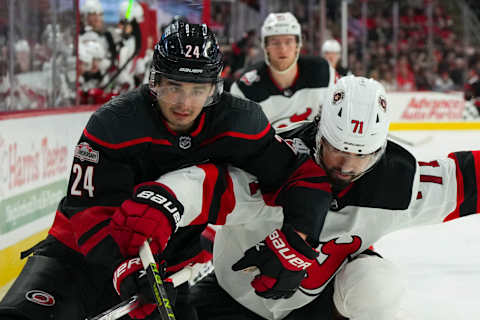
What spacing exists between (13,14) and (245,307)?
2386 mm

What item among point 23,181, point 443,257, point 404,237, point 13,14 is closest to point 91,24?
point 13,14

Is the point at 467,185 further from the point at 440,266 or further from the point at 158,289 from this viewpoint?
the point at 440,266

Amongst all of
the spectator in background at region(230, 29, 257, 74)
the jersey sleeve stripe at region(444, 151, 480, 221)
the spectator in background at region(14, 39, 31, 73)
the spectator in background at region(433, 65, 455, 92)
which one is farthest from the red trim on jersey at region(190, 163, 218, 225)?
the spectator in background at region(433, 65, 455, 92)

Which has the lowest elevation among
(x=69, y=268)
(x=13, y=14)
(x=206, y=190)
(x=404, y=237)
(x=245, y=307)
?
(x=404, y=237)

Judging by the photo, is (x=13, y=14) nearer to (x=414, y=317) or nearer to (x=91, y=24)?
(x=91, y=24)

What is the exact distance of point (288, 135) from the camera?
2.35m

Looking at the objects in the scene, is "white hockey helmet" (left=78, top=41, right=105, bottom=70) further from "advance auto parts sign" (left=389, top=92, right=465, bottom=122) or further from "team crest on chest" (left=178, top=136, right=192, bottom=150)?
"advance auto parts sign" (left=389, top=92, right=465, bottom=122)

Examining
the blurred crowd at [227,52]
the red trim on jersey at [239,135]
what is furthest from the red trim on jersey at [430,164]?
the blurred crowd at [227,52]

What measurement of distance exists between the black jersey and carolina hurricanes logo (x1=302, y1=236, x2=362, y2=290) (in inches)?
11.1

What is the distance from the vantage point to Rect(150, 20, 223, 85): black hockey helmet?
1937mm

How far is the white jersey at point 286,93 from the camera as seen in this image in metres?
4.23

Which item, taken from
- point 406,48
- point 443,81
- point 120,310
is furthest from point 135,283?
point 406,48

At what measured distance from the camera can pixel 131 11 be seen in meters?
6.67

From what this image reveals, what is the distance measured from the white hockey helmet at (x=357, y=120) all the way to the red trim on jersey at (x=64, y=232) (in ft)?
2.68
